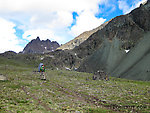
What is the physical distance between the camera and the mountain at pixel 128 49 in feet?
238

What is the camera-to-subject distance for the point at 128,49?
10038 cm

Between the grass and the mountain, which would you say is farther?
the mountain

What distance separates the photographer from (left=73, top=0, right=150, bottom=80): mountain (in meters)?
72.7

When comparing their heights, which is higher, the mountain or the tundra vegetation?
the mountain

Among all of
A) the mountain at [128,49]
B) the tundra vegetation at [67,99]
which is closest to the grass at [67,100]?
the tundra vegetation at [67,99]

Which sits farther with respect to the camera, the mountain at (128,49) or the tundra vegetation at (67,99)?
the mountain at (128,49)

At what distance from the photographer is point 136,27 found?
357 ft

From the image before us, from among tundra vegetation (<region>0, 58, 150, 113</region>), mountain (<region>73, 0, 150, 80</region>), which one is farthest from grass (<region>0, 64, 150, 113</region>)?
mountain (<region>73, 0, 150, 80</region>)

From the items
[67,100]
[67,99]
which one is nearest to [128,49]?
[67,99]

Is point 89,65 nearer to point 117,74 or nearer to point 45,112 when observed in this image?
point 117,74

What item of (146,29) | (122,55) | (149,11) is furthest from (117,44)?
(149,11)

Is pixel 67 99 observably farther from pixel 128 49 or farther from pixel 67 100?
pixel 128 49

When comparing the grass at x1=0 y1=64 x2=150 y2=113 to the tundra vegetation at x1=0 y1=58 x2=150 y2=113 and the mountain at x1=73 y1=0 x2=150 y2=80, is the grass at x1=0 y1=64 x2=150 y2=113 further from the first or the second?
the mountain at x1=73 y1=0 x2=150 y2=80

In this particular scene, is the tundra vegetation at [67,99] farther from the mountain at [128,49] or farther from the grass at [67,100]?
the mountain at [128,49]
